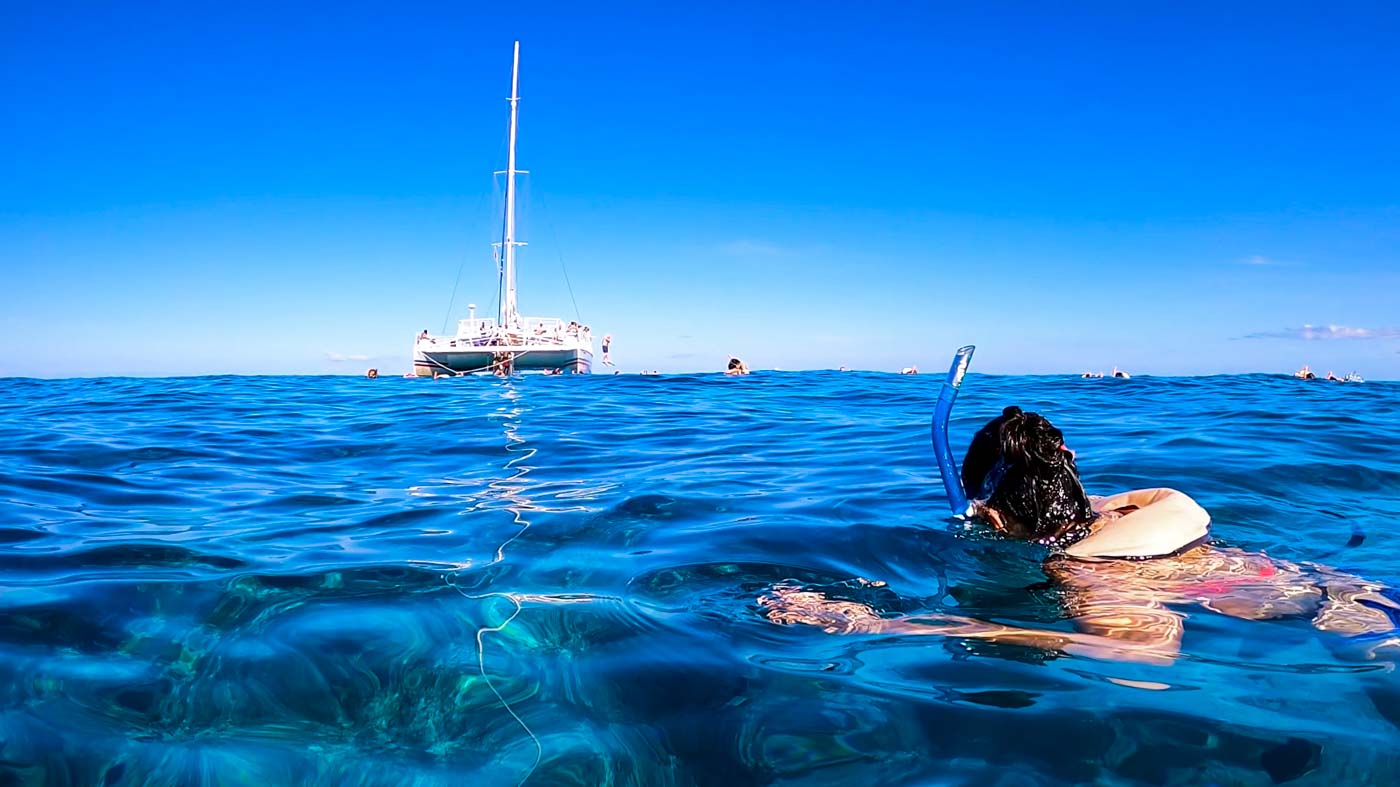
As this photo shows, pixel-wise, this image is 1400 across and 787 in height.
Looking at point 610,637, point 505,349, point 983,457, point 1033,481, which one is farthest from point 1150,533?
point 505,349

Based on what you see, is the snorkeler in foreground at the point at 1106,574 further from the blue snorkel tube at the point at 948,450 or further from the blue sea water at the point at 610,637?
the blue sea water at the point at 610,637

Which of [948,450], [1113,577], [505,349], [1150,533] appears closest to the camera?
[1113,577]

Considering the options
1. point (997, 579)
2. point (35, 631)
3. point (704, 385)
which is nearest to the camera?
point (35, 631)

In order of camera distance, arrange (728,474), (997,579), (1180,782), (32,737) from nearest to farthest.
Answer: (1180,782) → (32,737) → (997,579) → (728,474)

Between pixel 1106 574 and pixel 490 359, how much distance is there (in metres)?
37.5

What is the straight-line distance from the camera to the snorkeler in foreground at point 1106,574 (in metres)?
3.22

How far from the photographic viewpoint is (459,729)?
2559mm

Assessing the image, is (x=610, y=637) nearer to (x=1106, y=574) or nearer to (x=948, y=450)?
(x=948, y=450)

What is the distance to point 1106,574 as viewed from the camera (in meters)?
3.65

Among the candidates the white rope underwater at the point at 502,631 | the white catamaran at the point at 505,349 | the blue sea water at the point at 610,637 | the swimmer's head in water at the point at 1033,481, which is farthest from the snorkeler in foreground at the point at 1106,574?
the white catamaran at the point at 505,349

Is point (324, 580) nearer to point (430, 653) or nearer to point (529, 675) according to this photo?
point (430, 653)

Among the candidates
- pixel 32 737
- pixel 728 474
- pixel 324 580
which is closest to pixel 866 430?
pixel 728 474

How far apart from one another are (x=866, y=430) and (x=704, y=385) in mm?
8871

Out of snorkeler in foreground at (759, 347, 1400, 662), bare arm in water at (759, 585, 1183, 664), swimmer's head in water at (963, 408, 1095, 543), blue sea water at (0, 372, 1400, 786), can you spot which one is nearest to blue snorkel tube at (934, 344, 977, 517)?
snorkeler in foreground at (759, 347, 1400, 662)
